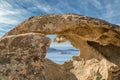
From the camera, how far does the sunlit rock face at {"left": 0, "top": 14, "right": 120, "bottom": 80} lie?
9.72 metres

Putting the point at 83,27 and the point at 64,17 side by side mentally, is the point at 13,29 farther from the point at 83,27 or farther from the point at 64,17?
the point at 83,27

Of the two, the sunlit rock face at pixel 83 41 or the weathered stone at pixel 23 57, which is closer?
the weathered stone at pixel 23 57

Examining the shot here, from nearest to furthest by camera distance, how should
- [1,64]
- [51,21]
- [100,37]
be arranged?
[1,64] < [51,21] < [100,37]

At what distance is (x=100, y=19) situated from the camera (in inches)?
398

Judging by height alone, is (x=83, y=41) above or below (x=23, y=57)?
above

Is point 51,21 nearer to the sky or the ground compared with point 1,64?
nearer to the sky

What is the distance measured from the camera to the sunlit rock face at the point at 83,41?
972 centimetres

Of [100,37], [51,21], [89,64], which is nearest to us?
[51,21]

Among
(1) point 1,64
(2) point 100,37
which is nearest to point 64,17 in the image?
(2) point 100,37

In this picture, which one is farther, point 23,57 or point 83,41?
point 83,41

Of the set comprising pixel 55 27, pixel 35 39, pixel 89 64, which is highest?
pixel 55 27

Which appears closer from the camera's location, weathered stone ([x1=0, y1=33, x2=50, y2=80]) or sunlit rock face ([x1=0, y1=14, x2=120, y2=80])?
weathered stone ([x1=0, y1=33, x2=50, y2=80])

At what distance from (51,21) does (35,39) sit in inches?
135

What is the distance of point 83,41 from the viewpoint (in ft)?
45.0
